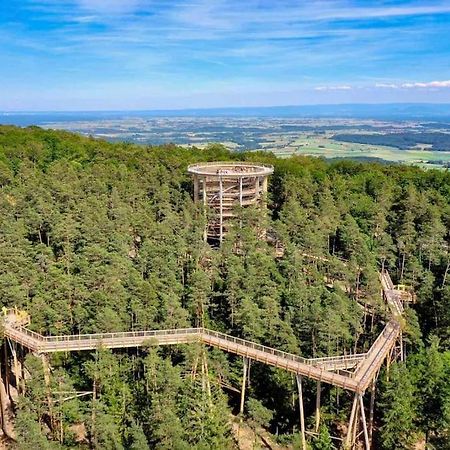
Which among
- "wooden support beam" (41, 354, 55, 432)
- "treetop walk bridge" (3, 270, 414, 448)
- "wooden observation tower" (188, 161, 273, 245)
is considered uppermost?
"wooden observation tower" (188, 161, 273, 245)

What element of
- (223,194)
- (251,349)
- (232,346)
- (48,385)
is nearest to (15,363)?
(48,385)

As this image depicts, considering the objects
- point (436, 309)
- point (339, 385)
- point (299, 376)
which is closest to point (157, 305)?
point (299, 376)

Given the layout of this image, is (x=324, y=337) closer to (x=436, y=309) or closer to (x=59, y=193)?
(x=436, y=309)

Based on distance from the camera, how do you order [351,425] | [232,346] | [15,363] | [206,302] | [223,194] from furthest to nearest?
1. [223,194]
2. [206,302]
3. [15,363]
4. [232,346]
5. [351,425]

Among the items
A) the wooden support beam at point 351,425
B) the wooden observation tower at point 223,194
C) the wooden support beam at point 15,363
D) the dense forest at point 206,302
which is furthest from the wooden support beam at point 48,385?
the wooden observation tower at point 223,194

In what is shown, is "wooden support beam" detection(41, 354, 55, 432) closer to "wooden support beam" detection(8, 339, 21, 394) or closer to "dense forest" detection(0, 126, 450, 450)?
"dense forest" detection(0, 126, 450, 450)

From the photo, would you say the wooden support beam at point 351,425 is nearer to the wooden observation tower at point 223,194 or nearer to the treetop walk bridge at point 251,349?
the treetop walk bridge at point 251,349

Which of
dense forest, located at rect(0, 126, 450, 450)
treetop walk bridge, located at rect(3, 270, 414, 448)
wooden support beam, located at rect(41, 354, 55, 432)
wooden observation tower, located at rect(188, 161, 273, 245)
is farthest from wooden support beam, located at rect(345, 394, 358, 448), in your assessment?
wooden observation tower, located at rect(188, 161, 273, 245)

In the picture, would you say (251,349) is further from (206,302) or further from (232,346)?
(206,302)
